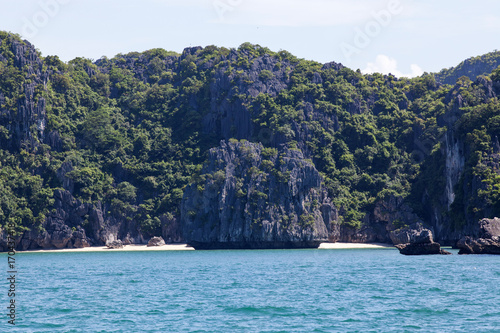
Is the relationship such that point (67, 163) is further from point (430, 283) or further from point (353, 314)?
point (353, 314)

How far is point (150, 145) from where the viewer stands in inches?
4643

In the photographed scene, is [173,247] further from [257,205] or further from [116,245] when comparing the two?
[257,205]

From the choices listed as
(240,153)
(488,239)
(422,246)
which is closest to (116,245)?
(240,153)

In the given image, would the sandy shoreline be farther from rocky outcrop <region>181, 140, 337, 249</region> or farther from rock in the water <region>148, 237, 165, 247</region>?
rocky outcrop <region>181, 140, 337, 249</region>

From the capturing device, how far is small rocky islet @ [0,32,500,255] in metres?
93.9

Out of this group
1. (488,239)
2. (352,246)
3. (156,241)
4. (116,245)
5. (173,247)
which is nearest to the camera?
(488,239)

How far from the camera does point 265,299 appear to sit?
36.7 m

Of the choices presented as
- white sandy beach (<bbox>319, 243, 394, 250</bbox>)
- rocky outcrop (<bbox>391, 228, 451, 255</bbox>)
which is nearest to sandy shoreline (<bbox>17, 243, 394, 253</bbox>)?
white sandy beach (<bbox>319, 243, 394, 250</bbox>)

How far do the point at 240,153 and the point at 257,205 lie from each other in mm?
10080

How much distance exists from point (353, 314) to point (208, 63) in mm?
106452

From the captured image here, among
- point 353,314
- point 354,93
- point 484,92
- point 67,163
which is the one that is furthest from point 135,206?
point 353,314

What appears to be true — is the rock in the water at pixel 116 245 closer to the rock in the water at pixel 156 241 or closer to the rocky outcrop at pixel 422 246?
the rock in the water at pixel 156 241

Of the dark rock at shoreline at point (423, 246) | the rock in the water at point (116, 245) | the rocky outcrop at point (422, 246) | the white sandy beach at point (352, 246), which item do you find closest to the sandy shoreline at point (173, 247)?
the white sandy beach at point (352, 246)

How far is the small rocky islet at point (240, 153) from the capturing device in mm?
93875
